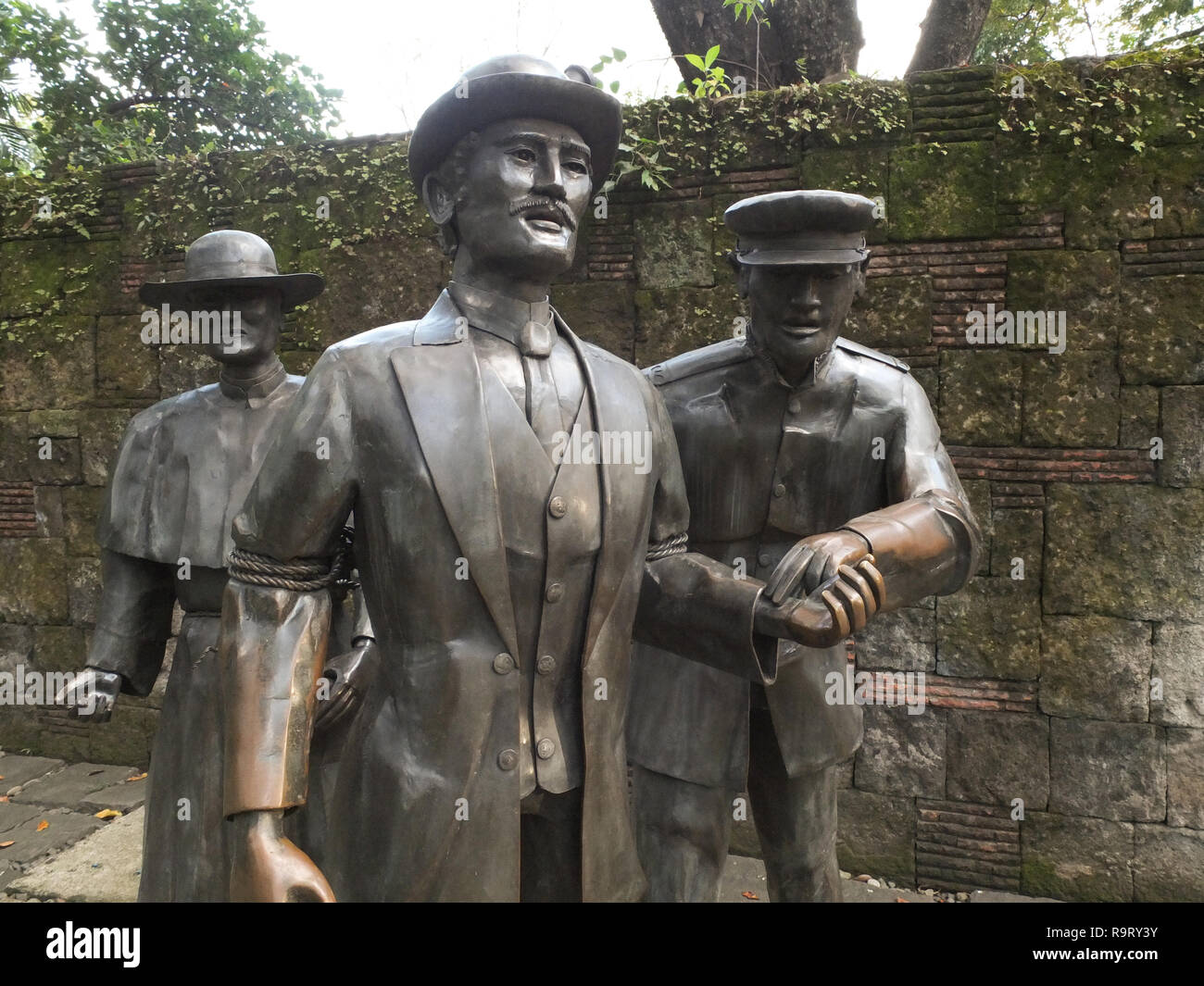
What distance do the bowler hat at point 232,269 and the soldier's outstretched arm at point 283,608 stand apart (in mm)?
1491

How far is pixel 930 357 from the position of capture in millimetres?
4301

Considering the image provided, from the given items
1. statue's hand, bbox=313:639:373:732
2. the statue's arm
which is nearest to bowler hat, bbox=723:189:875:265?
statue's hand, bbox=313:639:373:732

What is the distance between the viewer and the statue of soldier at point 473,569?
5.28 ft

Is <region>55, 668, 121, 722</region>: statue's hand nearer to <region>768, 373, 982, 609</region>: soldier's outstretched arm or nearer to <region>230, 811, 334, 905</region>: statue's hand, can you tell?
<region>230, 811, 334, 905</region>: statue's hand

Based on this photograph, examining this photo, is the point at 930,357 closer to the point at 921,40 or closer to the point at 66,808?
the point at 921,40

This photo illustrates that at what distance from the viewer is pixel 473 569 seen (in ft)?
5.27

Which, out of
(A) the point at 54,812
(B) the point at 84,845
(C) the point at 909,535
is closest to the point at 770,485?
(C) the point at 909,535

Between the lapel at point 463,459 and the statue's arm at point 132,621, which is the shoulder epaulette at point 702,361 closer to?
the lapel at point 463,459

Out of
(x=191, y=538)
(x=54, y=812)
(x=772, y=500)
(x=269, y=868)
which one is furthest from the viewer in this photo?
(x=54, y=812)

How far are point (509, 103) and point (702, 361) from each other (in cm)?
94

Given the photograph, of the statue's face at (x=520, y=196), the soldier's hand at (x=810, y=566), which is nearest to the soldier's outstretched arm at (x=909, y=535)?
the soldier's hand at (x=810, y=566)

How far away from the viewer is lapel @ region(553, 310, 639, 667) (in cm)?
172

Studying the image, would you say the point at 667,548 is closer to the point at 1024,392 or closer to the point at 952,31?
the point at 1024,392
